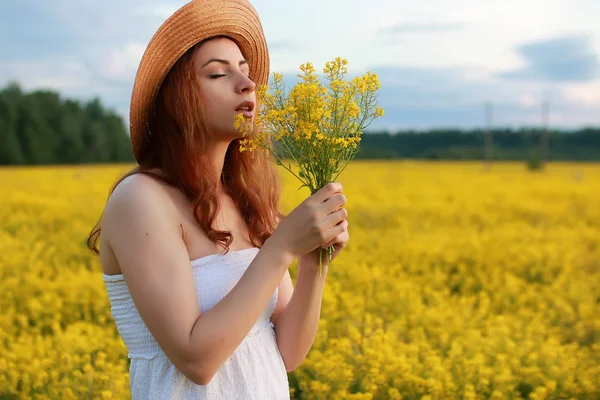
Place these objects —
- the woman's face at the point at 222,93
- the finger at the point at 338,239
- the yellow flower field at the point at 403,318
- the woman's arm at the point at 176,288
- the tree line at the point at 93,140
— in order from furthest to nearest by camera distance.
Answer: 1. the tree line at the point at 93,140
2. the yellow flower field at the point at 403,318
3. the woman's face at the point at 222,93
4. the finger at the point at 338,239
5. the woman's arm at the point at 176,288

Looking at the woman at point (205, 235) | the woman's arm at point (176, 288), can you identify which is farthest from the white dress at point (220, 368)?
the woman's arm at point (176, 288)

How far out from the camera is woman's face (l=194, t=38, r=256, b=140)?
1.69 m

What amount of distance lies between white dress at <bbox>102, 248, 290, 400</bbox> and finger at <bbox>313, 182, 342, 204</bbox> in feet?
1.05

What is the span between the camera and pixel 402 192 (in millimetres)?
14055

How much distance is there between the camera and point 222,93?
169cm

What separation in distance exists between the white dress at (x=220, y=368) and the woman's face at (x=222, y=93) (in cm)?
31

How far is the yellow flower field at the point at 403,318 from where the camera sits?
343 cm

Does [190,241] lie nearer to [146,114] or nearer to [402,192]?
[146,114]

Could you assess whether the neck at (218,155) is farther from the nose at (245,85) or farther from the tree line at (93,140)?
the tree line at (93,140)

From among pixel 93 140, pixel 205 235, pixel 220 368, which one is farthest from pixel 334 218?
pixel 93 140

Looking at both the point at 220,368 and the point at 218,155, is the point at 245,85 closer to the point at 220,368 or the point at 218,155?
the point at 218,155

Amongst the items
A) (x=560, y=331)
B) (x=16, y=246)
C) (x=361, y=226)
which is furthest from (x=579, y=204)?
(x=16, y=246)

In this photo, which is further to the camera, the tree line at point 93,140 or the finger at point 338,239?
the tree line at point 93,140

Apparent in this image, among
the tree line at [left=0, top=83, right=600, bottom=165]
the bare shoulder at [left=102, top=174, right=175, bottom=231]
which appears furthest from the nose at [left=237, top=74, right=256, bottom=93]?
the tree line at [left=0, top=83, right=600, bottom=165]
